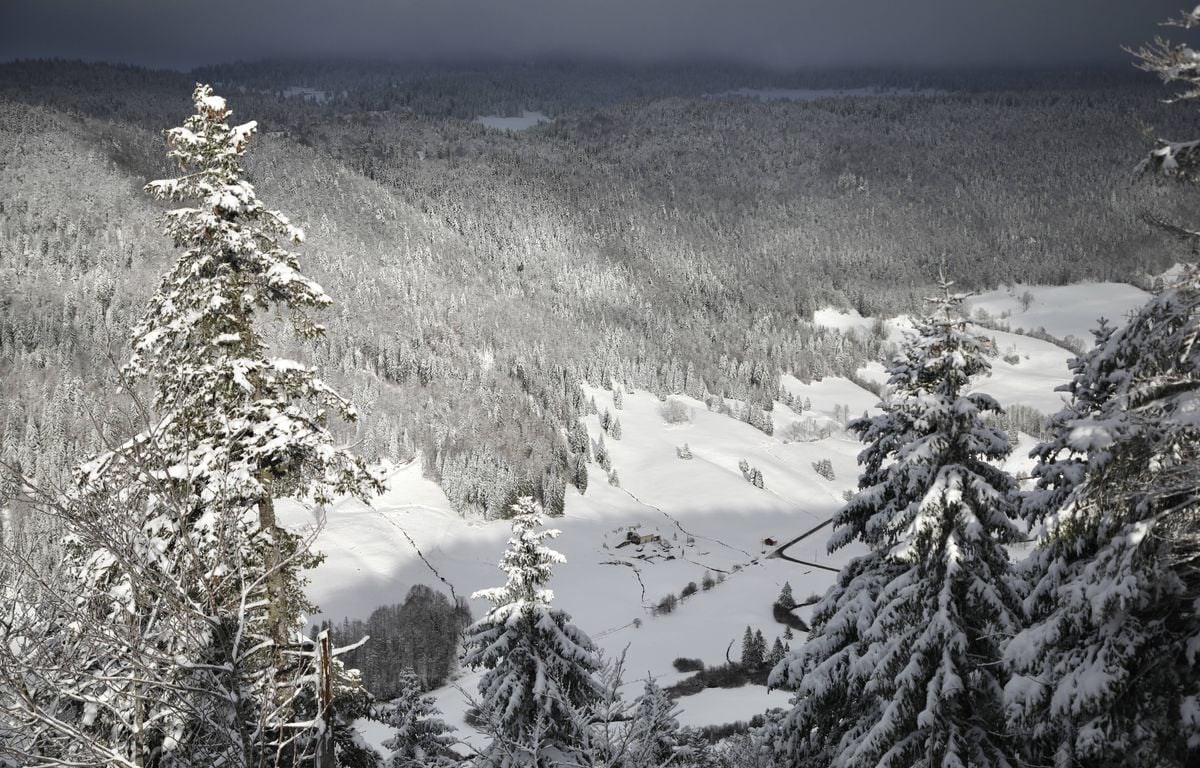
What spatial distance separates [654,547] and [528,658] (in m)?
99.8

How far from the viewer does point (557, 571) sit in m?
102

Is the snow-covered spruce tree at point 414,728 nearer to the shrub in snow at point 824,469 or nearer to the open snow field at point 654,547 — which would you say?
the open snow field at point 654,547

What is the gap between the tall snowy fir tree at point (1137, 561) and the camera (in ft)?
23.7

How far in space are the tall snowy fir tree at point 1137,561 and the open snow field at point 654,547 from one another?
2199 inches

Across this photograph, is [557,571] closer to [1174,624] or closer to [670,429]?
[670,429]

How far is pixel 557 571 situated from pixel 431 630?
2310 centimetres

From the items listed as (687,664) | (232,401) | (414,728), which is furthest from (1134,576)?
(687,664)

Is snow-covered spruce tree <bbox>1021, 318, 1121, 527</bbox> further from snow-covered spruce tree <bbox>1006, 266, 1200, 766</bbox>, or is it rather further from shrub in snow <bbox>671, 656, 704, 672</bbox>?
shrub in snow <bbox>671, 656, 704, 672</bbox>

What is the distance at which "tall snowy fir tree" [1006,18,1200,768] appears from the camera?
7.22 metres

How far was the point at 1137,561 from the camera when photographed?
8000 mm

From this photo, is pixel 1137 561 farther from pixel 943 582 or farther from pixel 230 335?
pixel 230 335

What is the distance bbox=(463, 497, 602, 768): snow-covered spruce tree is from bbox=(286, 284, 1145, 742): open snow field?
157 ft

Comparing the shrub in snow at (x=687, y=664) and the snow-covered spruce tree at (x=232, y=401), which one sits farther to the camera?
the shrub in snow at (x=687, y=664)

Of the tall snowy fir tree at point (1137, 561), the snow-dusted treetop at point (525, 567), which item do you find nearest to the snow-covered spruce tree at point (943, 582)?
the tall snowy fir tree at point (1137, 561)
